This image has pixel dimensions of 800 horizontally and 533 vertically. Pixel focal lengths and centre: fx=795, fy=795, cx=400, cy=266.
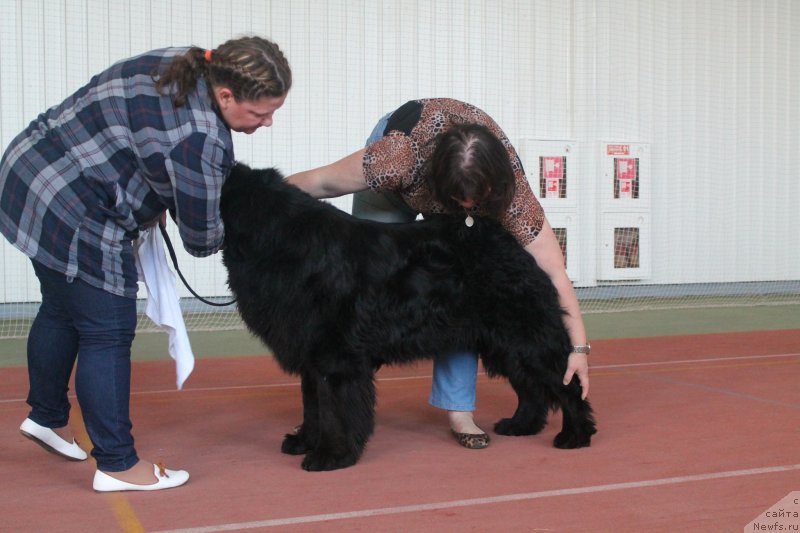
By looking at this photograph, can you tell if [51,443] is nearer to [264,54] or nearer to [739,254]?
[264,54]

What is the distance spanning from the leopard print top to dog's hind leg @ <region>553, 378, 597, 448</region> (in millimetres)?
563

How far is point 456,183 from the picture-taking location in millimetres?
2562

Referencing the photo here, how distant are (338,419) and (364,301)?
0.40 metres

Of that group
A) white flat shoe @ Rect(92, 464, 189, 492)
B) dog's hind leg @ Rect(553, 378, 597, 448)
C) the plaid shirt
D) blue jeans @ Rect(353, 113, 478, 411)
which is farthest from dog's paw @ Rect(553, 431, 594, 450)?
the plaid shirt

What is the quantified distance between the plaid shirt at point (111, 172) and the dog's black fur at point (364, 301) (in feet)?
0.99

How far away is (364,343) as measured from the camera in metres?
2.66

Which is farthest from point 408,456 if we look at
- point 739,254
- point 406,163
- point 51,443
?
point 739,254

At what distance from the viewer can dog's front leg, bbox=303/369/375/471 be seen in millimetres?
2619

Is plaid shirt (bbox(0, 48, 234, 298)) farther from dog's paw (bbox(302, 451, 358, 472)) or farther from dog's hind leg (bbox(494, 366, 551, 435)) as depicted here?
dog's hind leg (bbox(494, 366, 551, 435))

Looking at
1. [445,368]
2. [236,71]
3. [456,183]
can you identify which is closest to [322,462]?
[445,368]

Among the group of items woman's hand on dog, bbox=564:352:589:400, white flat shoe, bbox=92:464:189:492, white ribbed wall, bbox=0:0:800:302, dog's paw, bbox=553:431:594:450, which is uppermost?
white ribbed wall, bbox=0:0:800:302

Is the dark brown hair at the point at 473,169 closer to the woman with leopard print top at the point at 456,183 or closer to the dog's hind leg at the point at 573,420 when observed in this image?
the woman with leopard print top at the point at 456,183

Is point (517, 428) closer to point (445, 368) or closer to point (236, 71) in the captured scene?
point (445, 368)

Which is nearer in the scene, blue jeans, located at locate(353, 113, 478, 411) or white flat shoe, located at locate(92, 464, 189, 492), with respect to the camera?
white flat shoe, located at locate(92, 464, 189, 492)
